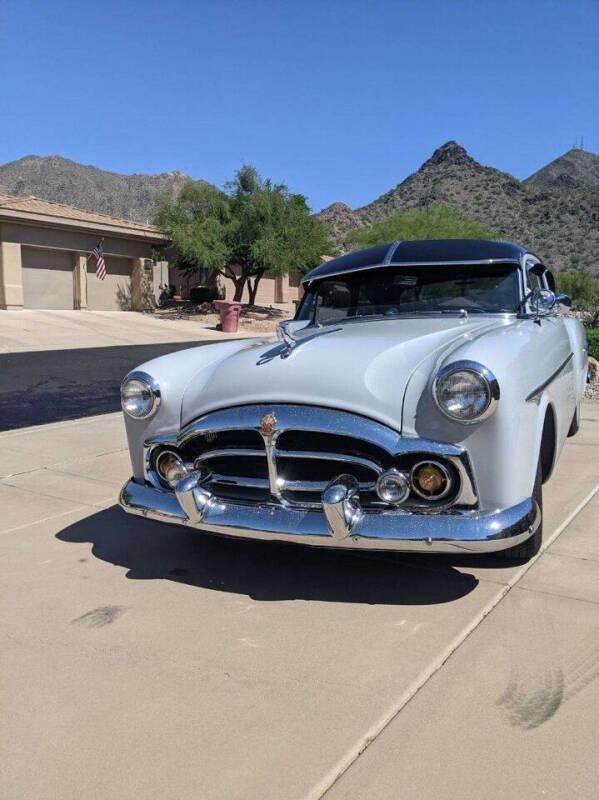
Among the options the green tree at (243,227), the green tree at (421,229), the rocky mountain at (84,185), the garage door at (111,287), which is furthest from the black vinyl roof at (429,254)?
the rocky mountain at (84,185)

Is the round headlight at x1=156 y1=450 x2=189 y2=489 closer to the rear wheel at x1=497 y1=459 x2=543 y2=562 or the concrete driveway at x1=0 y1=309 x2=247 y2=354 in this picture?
the rear wheel at x1=497 y1=459 x2=543 y2=562

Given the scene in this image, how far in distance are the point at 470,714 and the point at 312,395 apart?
133cm

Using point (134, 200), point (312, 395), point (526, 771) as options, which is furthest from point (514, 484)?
point (134, 200)

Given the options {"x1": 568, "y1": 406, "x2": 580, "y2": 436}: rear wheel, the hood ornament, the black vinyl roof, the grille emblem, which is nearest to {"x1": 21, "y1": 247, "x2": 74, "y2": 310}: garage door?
{"x1": 568, "y1": 406, "x2": 580, "y2": 436}: rear wheel

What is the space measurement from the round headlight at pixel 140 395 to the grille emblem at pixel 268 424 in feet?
2.30

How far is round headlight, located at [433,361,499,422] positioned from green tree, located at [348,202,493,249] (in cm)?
2630

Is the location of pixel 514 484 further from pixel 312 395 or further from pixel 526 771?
pixel 526 771

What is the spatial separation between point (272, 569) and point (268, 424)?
0.93 metres

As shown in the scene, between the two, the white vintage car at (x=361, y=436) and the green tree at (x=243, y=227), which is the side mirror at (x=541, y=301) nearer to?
the white vintage car at (x=361, y=436)

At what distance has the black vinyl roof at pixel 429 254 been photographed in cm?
418

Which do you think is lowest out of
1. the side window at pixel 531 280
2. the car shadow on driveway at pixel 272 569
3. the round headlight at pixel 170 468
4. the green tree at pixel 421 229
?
the car shadow on driveway at pixel 272 569

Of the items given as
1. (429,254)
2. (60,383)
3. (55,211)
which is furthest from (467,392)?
(55,211)

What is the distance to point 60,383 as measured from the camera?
10.6 metres

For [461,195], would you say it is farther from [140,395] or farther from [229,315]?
[140,395]
